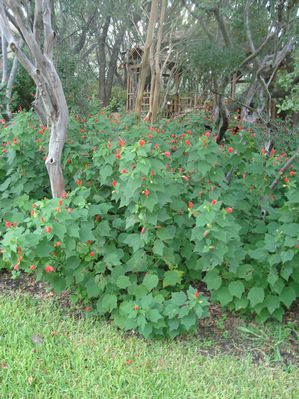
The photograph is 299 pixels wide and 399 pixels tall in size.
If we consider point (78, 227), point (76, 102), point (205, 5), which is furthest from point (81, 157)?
point (76, 102)

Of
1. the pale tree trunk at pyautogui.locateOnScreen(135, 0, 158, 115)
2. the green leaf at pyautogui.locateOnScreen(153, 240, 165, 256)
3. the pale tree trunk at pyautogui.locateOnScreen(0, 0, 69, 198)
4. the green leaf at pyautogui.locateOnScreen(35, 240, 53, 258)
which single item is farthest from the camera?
the pale tree trunk at pyautogui.locateOnScreen(135, 0, 158, 115)

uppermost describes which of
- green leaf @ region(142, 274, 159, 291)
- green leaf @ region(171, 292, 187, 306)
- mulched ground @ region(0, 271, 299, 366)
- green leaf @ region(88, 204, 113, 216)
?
green leaf @ region(88, 204, 113, 216)

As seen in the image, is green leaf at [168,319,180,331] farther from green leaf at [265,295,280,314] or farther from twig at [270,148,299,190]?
twig at [270,148,299,190]

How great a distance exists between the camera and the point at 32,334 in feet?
9.77

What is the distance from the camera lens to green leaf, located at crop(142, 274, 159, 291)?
3.08 meters

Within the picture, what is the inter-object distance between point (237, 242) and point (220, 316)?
26.0 inches

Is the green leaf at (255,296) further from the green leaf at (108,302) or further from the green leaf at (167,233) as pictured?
the green leaf at (108,302)

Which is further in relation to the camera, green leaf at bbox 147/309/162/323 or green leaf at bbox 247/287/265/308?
green leaf at bbox 247/287/265/308

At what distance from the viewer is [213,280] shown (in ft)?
10.1

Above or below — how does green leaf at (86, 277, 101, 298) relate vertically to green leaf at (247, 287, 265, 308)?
above

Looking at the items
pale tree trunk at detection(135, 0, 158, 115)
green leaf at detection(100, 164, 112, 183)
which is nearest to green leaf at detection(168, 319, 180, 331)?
green leaf at detection(100, 164, 112, 183)

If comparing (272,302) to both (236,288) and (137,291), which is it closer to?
(236,288)

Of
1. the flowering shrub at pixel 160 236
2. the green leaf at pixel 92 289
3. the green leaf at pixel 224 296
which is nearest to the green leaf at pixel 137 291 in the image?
the flowering shrub at pixel 160 236

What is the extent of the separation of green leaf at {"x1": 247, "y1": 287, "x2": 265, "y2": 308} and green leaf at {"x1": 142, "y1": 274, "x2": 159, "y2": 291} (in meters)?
0.63
